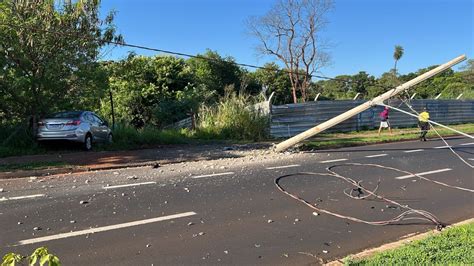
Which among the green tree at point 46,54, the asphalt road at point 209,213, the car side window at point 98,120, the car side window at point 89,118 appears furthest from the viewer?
the car side window at point 98,120

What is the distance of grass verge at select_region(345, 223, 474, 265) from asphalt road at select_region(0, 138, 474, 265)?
1.92 feet

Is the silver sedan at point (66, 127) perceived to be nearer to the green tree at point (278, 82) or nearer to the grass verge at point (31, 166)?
the grass verge at point (31, 166)

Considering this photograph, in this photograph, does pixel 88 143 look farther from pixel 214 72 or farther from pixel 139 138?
pixel 214 72

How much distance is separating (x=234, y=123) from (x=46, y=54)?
9094mm

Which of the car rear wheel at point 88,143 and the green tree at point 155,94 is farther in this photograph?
the green tree at point 155,94

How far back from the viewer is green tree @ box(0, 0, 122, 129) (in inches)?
551

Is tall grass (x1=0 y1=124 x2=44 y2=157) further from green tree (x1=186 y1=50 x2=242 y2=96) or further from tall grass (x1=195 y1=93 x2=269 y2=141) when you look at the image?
green tree (x1=186 y1=50 x2=242 y2=96)

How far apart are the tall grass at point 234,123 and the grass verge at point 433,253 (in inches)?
609

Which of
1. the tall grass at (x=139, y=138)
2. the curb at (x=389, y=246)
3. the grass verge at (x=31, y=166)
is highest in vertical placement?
the tall grass at (x=139, y=138)

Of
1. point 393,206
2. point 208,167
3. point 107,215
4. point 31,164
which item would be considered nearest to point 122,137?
point 31,164

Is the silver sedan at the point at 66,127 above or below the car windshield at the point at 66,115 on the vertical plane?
below

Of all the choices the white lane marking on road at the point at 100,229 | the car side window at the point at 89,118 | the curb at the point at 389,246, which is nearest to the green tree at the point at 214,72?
the car side window at the point at 89,118

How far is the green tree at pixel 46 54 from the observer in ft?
45.9

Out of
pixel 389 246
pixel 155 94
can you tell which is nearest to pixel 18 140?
pixel 155 94
